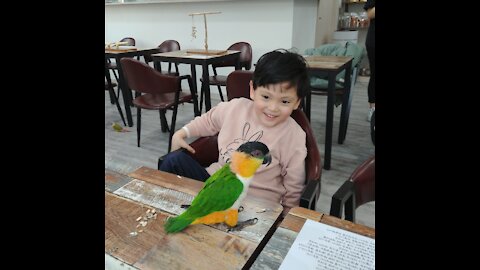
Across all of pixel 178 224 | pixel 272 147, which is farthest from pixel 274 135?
pixel 178 224

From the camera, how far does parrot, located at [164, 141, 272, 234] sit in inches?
24.2

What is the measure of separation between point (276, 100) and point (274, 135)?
0.14 meters

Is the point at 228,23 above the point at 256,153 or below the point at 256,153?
above

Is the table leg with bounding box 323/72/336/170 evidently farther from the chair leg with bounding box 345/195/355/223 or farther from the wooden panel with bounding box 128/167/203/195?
the wooden panel with bounding box 128/167/203/195

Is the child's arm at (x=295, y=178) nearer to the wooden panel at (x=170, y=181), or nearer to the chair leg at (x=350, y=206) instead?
the chair leg at (x=350, y=206)

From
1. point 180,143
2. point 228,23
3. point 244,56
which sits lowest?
point 180,143

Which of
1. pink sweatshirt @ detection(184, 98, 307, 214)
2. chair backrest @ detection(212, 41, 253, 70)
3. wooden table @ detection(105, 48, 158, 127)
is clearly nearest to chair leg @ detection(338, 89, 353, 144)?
chair backrest @ detection(212, 41, 253, 70)

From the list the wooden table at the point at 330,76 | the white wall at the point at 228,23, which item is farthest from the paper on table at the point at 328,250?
the white wall at the point at 228,23

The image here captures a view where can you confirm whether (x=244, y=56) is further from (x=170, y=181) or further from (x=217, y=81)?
(x=170, y=181)

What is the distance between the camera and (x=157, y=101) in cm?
273

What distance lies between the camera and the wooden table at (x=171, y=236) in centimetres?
60

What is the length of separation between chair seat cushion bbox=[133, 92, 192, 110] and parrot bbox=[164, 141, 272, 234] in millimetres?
2047
